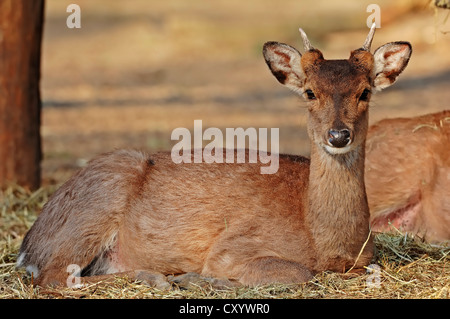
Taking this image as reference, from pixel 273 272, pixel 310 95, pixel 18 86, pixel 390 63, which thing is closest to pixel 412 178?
pixel 390 63

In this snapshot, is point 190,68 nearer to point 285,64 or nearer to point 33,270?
point 285,64

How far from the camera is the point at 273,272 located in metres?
5.98

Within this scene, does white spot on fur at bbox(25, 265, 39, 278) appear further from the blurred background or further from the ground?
the blurred background

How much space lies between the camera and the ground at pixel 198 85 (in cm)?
641

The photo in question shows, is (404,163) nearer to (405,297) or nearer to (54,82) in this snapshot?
(405,297)

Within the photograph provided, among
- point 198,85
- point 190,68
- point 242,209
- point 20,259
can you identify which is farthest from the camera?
point 190,68

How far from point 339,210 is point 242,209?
29.9 inches

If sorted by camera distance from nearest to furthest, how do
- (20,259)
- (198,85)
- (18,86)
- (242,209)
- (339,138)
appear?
(339,138) < (242,209) < (20,259) < (18,86) < (198,85)

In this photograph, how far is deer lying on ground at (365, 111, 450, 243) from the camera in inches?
309

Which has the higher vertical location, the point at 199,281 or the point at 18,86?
the point at 18,86

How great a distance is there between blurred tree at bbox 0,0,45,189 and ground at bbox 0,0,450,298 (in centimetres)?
36

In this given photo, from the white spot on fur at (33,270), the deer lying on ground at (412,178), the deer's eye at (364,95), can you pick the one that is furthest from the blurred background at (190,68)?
the white spot on fur at (33,270)

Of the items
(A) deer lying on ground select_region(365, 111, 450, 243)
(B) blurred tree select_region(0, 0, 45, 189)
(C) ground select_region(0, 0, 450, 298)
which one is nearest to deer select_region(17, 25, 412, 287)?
(C) ground select_region(0, 0, 450, 298)
